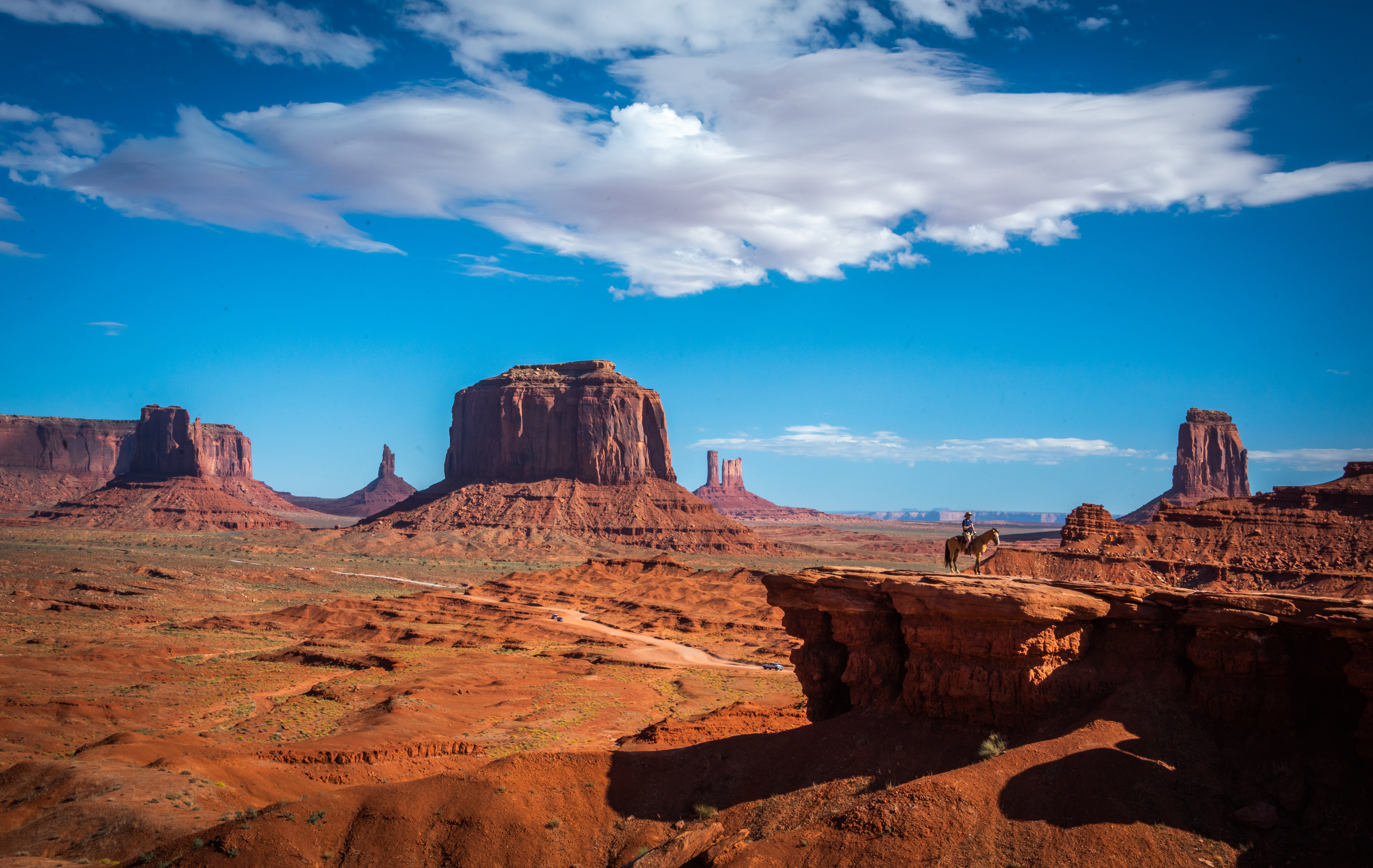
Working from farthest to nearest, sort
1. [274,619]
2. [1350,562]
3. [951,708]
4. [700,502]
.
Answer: [700,502]
[274,619]
[1350,562]
[951,708]

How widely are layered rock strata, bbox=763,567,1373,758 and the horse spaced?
126 inches

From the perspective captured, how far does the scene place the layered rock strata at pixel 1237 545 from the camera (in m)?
46.8

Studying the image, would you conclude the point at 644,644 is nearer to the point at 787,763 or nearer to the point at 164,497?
the point at 787,763

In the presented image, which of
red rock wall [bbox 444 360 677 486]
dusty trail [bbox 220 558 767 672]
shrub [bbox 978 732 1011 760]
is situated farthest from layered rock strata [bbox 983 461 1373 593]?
red rock wall [bbox 444 360 677 486]

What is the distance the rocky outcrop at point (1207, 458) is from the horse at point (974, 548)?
140390 mm

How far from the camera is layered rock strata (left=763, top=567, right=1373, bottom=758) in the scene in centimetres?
1409

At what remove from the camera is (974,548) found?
21469 mm

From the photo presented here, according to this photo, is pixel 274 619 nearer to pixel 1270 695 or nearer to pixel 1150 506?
pixel 1270 695

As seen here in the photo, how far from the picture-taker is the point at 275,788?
21.2 meters

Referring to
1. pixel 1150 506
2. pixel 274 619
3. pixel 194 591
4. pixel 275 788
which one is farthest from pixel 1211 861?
pixel 1150 506

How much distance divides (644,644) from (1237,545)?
120 feet

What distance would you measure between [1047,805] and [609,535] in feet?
395

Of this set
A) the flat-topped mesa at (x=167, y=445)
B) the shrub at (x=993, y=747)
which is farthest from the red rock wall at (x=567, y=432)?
the shrub at (x=993, y=747)

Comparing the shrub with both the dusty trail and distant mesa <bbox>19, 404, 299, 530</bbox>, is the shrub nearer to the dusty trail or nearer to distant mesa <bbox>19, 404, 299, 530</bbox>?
the dusty trail
